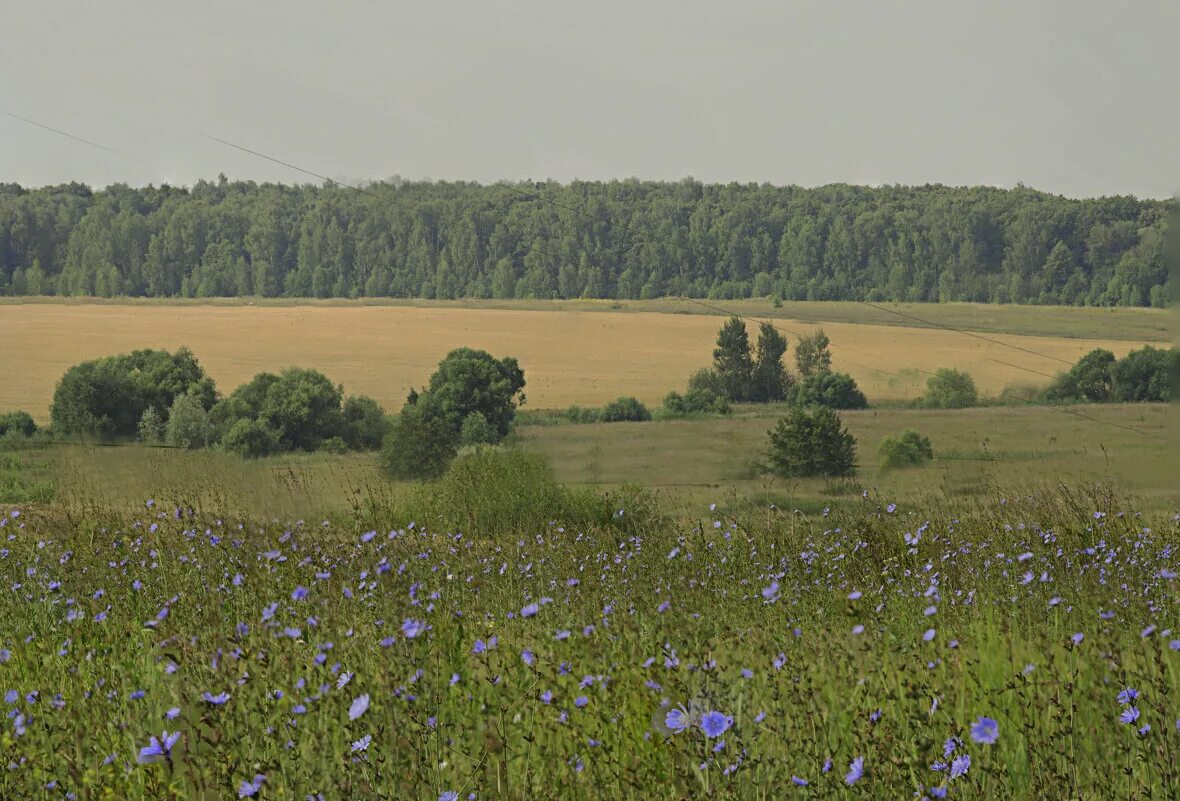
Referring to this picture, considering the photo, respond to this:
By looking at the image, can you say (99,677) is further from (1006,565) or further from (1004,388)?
(1004,388)

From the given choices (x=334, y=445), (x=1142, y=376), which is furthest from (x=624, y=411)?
(x=1142, y=376)

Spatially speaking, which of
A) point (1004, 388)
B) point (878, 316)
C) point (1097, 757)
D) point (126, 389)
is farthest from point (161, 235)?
point (1097, 757)

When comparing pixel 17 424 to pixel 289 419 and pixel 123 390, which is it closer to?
pixel 123 390

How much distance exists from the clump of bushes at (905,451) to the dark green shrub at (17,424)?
944 centimetres

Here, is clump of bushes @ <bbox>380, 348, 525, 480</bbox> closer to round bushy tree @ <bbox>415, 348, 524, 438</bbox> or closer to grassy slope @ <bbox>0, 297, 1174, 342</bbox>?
round bushy tree @ <bbox>415, 348, 524, 438</bbox>

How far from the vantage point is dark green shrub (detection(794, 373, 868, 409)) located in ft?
42.1

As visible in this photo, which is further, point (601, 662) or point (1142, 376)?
point (1142, 376)

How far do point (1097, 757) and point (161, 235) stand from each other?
45.6ft

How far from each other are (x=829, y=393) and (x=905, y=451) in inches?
37.7

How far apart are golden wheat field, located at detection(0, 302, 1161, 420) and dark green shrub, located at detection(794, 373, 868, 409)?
113 millimetres

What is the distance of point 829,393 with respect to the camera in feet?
42.3

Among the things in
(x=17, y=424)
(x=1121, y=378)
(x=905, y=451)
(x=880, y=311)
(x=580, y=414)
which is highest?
(x=880, y=311)

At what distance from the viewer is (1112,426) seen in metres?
11.7

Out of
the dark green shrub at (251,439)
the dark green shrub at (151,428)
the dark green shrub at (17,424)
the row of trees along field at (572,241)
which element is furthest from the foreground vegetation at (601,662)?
the dark green shrub at (17,424)
